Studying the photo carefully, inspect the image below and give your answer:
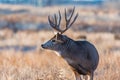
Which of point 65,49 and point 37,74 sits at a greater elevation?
point 65,49

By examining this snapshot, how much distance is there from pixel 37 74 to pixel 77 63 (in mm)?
1293

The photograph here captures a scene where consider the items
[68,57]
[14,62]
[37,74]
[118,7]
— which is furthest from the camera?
[118,7]

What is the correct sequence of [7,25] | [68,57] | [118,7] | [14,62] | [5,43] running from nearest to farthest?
[68,57] → [14,62] → [5,43] → [7,25] → [118,7]

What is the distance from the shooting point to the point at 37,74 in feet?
33.2

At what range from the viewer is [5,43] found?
25156mm

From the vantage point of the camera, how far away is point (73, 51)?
909cm

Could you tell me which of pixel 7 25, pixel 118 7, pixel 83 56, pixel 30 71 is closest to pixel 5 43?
pixel 7 25

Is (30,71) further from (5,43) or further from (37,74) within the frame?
(5,43)

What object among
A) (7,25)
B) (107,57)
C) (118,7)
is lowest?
(118,7)

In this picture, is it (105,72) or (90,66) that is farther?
(105,72)

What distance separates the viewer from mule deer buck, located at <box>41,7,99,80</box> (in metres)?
8.99

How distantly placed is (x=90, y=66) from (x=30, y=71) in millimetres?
1743

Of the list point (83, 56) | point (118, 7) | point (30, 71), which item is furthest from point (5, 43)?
point (118, 7)

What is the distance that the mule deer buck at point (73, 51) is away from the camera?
899 cm
